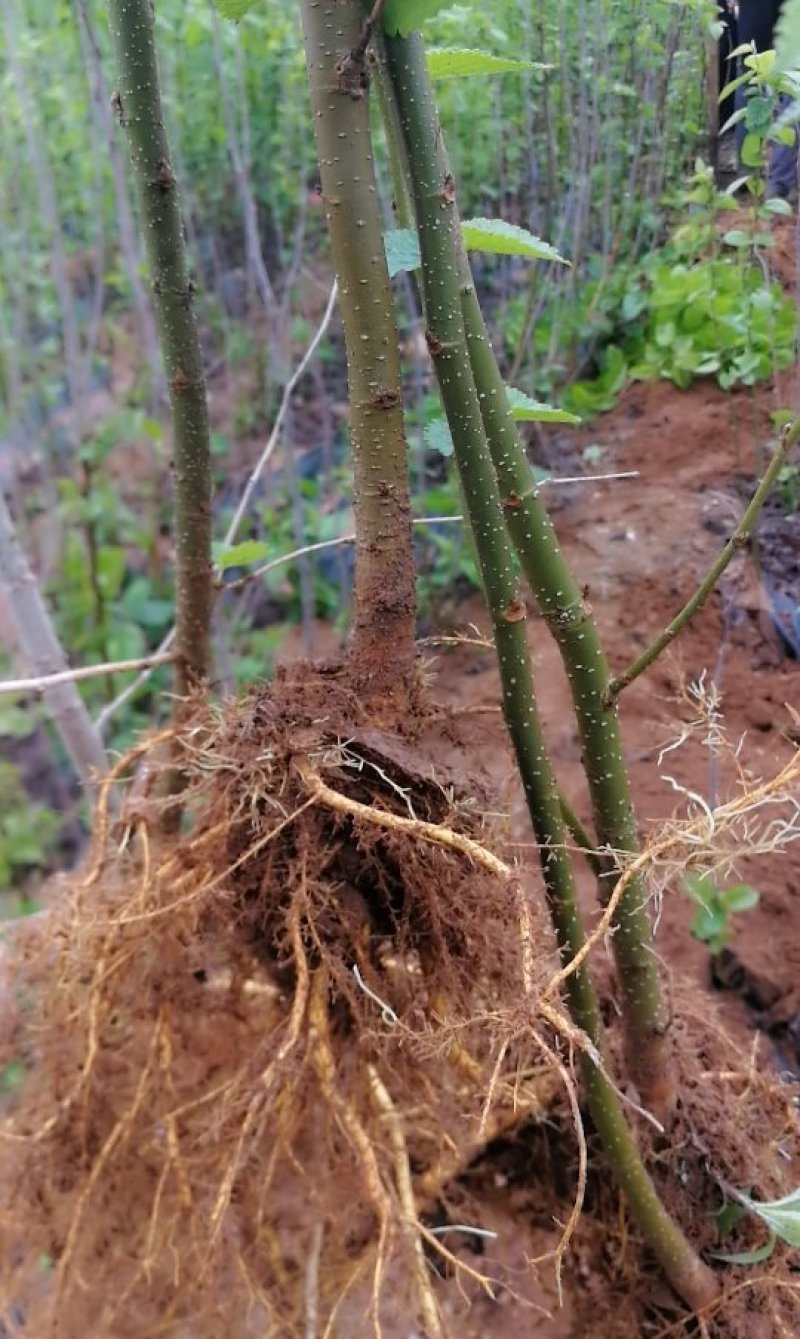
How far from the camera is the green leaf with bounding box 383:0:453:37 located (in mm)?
432

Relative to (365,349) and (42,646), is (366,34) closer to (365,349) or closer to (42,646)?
(365,349)

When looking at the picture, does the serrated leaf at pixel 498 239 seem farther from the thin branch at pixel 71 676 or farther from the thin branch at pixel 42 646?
the thin branch at pixel 42 646

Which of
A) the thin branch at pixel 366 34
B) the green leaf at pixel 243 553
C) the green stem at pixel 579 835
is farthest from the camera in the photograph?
the green leaf at pixel 243 553

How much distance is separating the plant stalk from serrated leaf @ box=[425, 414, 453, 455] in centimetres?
3

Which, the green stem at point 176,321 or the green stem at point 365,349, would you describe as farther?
the green stem at point 176,321

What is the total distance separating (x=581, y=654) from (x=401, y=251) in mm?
266

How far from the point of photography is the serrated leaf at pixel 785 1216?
624 millimetres

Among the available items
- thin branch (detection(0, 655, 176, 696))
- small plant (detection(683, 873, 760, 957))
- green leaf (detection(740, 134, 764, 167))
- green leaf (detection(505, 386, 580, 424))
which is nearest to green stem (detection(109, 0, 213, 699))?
thin branch (detection(0, 655, 176, 696))

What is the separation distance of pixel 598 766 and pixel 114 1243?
63cm

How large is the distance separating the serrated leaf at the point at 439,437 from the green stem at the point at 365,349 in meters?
0.02

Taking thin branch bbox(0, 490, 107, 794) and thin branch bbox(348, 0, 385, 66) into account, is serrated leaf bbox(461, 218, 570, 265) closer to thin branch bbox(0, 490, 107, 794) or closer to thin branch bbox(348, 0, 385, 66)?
thin branch bbox(348, 0, 385, 66)

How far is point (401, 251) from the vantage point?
1.75 feet

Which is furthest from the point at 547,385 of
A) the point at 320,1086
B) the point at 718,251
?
the point at 320,1086

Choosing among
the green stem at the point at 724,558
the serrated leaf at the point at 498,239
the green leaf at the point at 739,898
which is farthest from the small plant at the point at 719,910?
the serrated leaf at the point at 498,239
